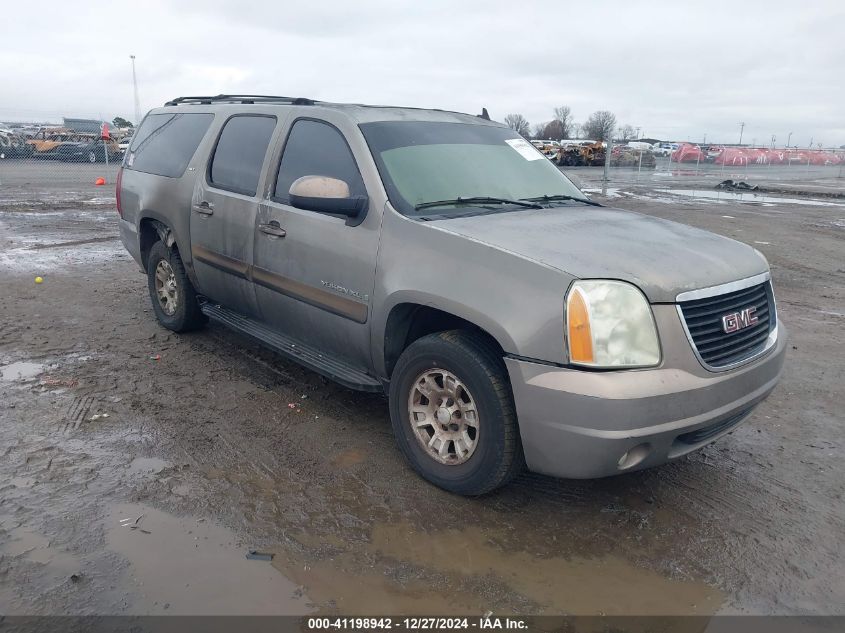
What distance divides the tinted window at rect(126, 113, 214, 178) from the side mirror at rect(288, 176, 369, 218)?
1.99 meters

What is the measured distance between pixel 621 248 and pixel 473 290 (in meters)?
0.74

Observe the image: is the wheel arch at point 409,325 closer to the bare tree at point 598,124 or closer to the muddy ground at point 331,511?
the muddy ground at point 331,511

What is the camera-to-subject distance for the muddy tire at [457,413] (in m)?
3.06

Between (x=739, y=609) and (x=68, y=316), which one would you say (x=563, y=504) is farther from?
(x=68, y=316)

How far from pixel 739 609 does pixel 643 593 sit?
1.18 ft

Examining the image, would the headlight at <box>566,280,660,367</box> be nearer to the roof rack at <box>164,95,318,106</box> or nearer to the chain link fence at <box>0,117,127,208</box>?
the roof rack at <box>164,95,318,106</box>

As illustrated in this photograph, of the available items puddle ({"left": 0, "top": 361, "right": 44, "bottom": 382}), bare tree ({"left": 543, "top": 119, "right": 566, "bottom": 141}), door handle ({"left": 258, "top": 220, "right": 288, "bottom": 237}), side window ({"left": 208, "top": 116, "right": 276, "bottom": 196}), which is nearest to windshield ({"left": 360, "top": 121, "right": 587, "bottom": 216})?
door handle ({"left": 258, "top": 220, "right": 288, "bottom": 237})

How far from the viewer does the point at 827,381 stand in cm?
502

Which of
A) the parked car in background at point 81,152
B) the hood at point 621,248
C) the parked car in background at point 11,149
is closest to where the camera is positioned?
the hood at point 621,248

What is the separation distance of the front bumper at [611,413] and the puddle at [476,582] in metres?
0.40

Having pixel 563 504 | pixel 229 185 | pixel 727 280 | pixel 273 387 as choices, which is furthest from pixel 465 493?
pixel 229 185

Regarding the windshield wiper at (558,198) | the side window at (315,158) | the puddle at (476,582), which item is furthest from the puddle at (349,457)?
the windshield wiper at (558,198)

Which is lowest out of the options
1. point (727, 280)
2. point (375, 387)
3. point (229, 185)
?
point (375, 387)

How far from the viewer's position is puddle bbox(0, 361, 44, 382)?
4773mm
